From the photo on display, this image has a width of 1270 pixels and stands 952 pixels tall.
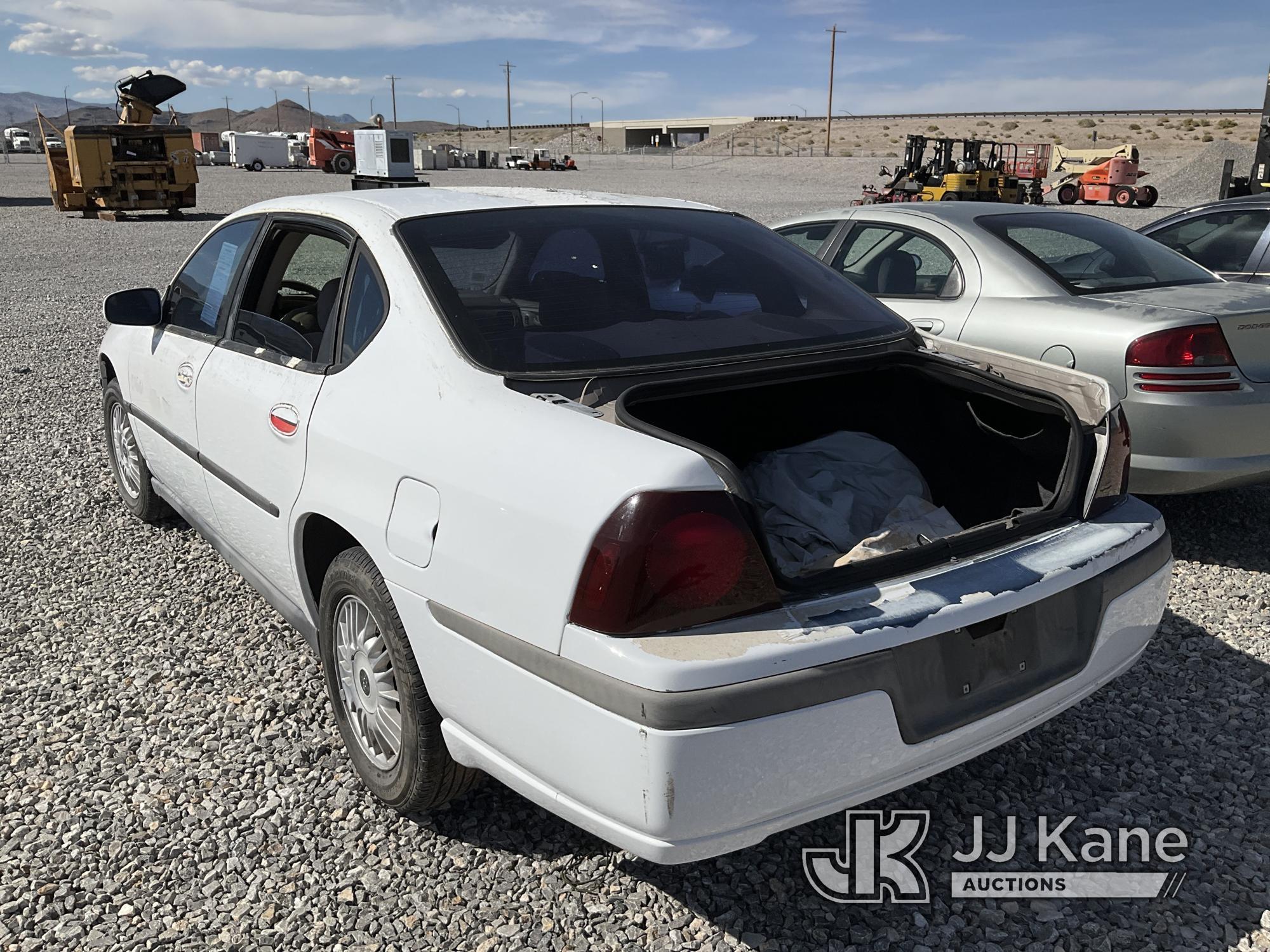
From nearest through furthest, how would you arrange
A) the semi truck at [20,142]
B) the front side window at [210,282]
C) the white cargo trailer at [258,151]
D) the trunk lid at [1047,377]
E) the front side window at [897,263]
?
1. the trunk lid at [1047,377]
2. the front side window at [210,282]
3. the front side window at [897,263]
4. the white cargo trailer at [258,151]
5. the semi truck at [20,142]

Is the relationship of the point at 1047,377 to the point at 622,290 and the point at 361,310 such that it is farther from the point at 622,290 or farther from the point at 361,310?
the point at 361,310

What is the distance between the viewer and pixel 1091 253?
5.15 m

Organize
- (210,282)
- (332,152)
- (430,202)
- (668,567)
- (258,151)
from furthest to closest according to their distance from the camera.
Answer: (258,151) → (332,152) → (210,282) → (430,202) → (668,567)

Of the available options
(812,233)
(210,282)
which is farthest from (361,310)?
(812,233)

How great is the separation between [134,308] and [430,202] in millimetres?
1498

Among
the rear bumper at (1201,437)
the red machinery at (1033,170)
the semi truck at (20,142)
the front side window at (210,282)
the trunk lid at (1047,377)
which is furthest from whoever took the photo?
the semi truck at (20,142)

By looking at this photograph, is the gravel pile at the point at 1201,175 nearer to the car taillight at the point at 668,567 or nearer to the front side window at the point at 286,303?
the front side window at the point at 286,303

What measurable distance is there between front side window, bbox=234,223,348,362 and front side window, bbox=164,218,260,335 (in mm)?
116

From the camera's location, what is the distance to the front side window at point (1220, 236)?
6.99 m

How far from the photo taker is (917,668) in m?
2.02

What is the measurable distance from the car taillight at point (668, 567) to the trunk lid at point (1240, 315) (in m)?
3.15

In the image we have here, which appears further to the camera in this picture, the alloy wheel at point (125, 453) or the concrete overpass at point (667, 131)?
the concrete overpass at point (667, 131)

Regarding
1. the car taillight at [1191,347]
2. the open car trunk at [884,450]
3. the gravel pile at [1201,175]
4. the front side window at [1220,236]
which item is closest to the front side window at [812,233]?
the car taillight at [1191,347]

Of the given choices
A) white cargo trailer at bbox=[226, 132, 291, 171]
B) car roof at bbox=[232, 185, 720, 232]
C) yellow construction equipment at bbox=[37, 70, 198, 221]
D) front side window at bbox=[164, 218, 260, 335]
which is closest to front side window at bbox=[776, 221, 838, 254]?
car roof at bbox=[232, 185, 720, 232]
